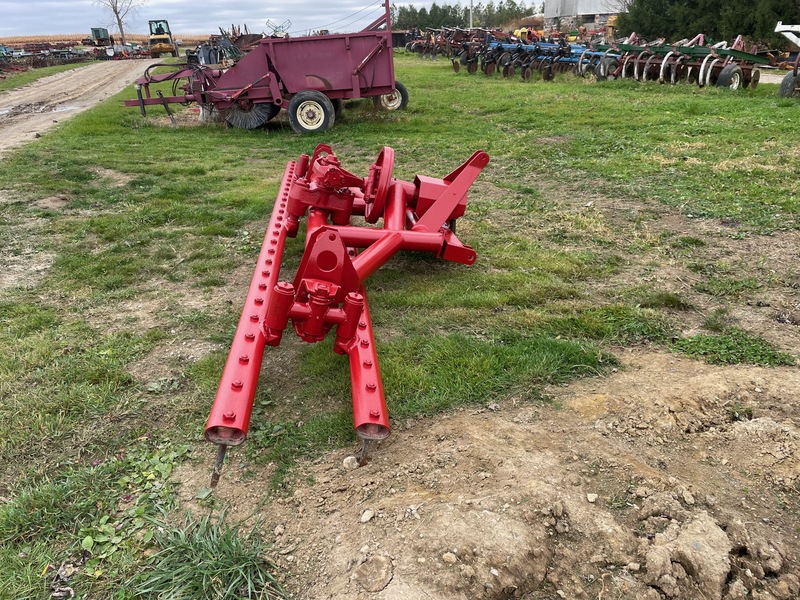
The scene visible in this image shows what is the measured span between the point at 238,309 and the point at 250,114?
27.6ft

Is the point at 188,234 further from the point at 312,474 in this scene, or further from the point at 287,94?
the point at 287,94

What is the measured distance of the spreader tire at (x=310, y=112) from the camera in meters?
10.6

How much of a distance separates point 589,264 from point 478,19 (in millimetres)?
66596

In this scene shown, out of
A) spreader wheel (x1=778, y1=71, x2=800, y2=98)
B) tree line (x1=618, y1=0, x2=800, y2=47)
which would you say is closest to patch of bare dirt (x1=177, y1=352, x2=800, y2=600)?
spreader wheel (x1=778, y1=71, x2=800, y2=98)

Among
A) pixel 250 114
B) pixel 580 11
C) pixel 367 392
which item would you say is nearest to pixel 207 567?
pixel 367 392

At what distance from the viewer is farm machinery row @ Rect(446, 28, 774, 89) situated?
14.0 m

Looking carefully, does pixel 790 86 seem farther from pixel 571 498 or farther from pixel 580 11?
pixel 580 11

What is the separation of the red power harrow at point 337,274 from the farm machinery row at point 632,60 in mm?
13150

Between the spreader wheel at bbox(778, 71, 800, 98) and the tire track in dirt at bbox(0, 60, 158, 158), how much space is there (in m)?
15.3

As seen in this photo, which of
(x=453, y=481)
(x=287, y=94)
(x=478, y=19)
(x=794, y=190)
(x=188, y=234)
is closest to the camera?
(x=453, y=481)

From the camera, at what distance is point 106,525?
2.09 metres

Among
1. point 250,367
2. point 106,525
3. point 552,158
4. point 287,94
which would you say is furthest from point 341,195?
point 287,94

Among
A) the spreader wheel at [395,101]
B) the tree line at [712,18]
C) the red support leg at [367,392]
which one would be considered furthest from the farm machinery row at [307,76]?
the tree line at [712,18]

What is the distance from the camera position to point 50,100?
17562 millimetres
